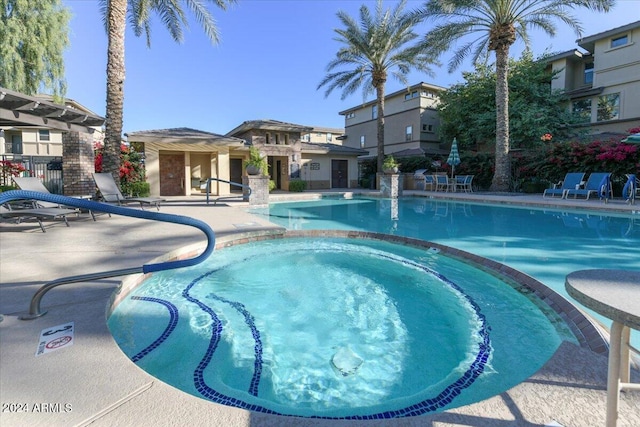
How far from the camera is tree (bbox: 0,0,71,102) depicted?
15.6 meters

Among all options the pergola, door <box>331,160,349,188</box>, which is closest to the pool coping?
the pergola

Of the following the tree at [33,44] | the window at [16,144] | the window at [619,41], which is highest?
the window at [619,41]

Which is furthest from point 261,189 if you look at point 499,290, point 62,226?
point 499,290

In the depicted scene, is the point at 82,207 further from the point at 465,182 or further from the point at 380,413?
the point at 465,182

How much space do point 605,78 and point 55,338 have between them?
2839 cm

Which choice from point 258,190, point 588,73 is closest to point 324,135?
point 588,73

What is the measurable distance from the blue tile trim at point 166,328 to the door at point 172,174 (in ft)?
52.8

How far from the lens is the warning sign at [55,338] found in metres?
2.29

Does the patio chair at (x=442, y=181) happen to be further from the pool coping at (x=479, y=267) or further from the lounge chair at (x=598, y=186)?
the pool coping at (x=479, y=267)

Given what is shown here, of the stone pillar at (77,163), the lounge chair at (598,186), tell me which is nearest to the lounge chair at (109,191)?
the stone pillar at (77,163)

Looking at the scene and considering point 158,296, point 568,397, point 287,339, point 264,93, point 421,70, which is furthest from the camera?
point 264,93

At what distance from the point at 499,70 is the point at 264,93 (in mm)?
20929

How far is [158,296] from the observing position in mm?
4391

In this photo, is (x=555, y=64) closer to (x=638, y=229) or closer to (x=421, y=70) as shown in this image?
(x=421, y=70)
